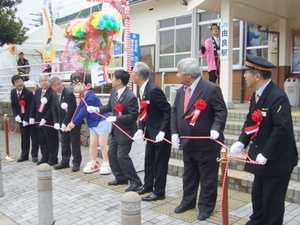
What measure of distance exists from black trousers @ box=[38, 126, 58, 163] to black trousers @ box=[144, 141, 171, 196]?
2887 mm

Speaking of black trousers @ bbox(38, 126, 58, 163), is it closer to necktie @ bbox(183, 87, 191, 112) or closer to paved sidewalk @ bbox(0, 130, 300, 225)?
paved sidewalk @ bbox(0, 130, 300, 225)

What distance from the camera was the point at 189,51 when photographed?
1305 centimetres

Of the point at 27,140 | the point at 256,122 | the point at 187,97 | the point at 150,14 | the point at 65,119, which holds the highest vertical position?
the point at 150,14

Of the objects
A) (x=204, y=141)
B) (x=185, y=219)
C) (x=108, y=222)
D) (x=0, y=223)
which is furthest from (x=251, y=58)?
(x=0, y=223)

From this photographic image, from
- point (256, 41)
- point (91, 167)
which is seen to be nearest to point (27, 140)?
point (91, 167)

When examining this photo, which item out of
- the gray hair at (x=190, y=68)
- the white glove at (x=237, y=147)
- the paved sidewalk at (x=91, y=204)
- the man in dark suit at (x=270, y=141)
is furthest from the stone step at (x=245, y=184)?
the gray hair at (x=190, y=68)

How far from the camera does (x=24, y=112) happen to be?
7.83 m

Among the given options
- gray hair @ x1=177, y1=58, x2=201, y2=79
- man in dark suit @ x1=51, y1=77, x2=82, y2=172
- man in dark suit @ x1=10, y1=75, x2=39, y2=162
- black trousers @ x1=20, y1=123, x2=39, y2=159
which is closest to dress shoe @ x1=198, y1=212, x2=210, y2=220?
gray hair @ x1=177, y1=58, x2=201, y2=79

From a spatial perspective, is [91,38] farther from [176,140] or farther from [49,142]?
[176,140]

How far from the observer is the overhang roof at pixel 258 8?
8133 mm

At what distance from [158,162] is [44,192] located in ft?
5.42

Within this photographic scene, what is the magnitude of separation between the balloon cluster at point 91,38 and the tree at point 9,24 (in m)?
2.51

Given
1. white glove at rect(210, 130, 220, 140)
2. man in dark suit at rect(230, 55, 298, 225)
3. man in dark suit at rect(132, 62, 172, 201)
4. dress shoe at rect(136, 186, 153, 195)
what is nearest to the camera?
man in dark suit at rect(230, 55, 298, 225)

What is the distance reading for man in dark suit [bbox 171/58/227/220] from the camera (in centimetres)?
407
